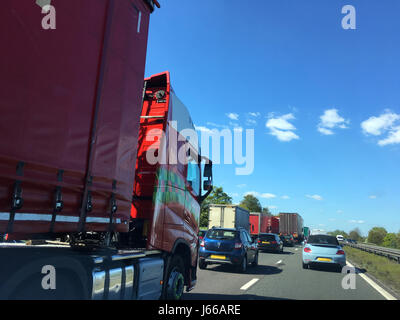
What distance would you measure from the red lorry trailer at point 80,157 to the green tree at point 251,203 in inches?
4038

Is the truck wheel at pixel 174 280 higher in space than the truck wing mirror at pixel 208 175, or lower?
lower

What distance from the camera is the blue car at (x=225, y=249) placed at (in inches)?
456

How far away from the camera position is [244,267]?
38.7 feet

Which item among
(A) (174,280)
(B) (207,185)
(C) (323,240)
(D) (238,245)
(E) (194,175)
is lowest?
(A) (174,280)

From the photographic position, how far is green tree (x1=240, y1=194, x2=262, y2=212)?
106244mm

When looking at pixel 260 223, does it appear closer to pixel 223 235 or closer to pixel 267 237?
pixel 267 237

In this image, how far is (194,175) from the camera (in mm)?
6883

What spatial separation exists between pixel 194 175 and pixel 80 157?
3813 millimetres

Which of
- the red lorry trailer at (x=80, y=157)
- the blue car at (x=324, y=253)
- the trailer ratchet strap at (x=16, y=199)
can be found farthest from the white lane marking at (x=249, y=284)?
the trailer ratchet strap at (x=16, y=199)

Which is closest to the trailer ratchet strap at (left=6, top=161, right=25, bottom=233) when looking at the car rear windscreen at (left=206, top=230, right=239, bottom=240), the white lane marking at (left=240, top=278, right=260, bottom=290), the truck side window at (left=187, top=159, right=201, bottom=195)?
the truck side window at (left=187, top=159, right=201, bottom=195)

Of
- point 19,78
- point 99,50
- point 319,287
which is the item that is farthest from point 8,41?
point 319,287

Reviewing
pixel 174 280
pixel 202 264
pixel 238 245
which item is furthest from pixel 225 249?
pixel 174 280

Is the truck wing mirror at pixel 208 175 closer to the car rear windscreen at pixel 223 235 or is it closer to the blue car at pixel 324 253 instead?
the car rear windscreen at pixel 223 235
